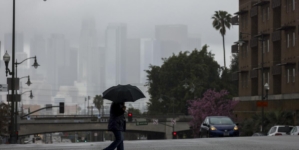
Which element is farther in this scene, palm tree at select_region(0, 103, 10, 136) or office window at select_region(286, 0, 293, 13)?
palm tree at select_region(0, 103, 10, 136)

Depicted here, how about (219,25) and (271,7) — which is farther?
(219,25)

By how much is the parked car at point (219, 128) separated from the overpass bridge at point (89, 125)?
221 ft

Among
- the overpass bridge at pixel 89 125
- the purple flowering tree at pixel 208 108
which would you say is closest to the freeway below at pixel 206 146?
the purple flowering tree at pixel 208 108

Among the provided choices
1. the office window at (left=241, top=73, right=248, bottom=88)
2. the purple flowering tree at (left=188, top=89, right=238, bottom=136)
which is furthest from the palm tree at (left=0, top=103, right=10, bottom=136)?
the purple flowering tree at (left=188, top=89, right=238, bottom=136)

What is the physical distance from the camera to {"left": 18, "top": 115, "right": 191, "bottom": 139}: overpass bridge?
365 feet

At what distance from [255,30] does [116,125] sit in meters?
66.1

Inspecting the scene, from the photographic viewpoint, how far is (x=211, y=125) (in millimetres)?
42562

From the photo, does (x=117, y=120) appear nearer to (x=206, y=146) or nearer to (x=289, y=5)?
(x=206, y=146)

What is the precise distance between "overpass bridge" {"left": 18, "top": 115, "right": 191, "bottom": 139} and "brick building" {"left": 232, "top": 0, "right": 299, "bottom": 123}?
25899 mm

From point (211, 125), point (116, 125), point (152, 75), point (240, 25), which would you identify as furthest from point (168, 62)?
point (116, 125)

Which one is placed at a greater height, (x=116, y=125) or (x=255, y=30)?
(x=255, y=30)

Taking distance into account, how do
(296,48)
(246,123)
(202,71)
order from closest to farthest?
(296,48)
(246,123)
(202,71)

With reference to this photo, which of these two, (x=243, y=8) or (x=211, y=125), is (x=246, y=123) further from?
(x=211, y=125)

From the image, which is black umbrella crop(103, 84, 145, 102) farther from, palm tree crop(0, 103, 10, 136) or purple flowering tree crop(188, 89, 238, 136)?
purple flowering tree crop(188, 89, 238, 136)
